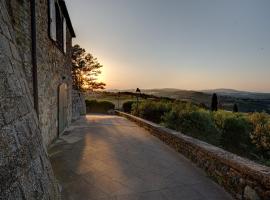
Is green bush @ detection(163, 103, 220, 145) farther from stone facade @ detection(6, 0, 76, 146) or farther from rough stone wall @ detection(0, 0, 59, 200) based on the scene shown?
rough stone wall @ detection(0, 0, 59, 200)

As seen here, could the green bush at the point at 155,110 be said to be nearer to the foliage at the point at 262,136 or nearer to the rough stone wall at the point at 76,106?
the rough stone wall at the point at 76,106

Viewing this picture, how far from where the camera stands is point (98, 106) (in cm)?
2727

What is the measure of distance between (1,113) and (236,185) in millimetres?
3868

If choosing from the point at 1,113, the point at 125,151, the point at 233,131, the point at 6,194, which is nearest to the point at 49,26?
the point at 125,151

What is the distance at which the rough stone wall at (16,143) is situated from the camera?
2035mm

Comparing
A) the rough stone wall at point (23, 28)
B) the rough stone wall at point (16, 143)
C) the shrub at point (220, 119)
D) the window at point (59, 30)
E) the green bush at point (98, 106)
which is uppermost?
the window at point (59, 30)

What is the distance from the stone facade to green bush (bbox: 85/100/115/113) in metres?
17.3

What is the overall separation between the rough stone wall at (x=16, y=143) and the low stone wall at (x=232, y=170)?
2.95 meters

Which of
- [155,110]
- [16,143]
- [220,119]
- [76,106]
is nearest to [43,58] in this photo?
[16,143]

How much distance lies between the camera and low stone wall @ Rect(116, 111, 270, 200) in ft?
12.6

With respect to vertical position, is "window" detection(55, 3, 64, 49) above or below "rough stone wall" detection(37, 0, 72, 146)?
above

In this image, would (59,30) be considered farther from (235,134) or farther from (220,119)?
(235,134)

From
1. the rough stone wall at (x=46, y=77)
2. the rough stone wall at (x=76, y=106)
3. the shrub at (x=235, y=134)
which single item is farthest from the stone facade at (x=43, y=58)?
the shrub at (x=235, y=134)

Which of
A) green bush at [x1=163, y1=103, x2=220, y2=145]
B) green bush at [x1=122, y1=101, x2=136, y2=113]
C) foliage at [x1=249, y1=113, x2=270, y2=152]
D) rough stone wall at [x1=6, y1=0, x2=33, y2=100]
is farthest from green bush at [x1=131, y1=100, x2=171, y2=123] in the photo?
green bush at [x1=122, y1=101, x2=136, y2=113]
